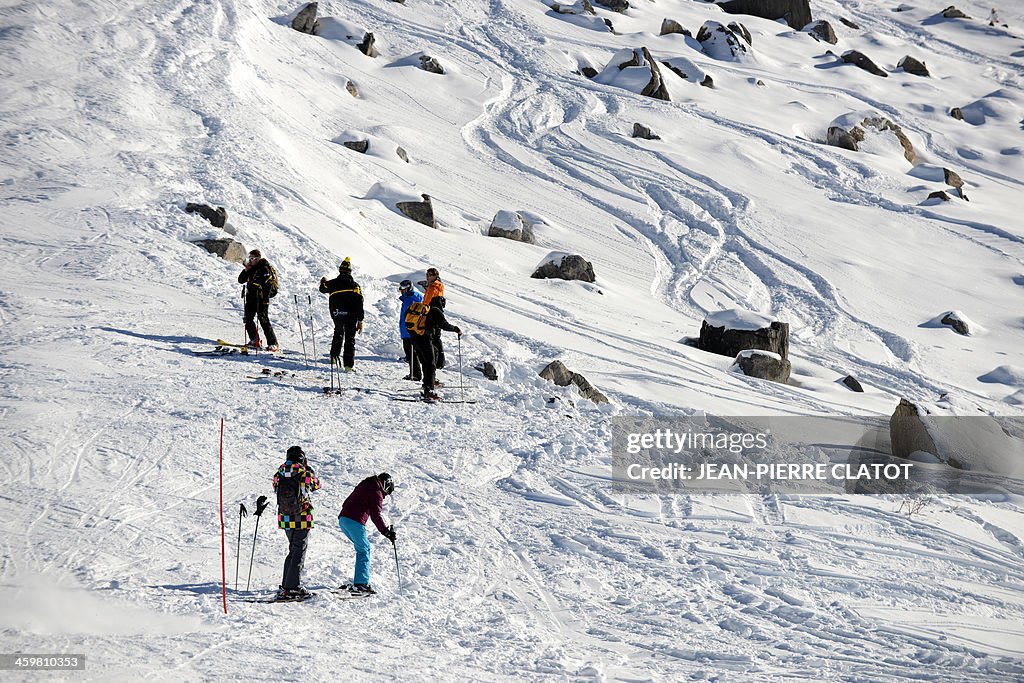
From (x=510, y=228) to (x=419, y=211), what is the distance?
2493mm

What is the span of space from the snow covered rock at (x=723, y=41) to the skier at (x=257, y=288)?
35.6 m

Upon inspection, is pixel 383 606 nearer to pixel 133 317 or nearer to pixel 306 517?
pixel 306 517

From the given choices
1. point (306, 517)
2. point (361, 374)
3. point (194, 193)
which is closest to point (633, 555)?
point (306, 517)

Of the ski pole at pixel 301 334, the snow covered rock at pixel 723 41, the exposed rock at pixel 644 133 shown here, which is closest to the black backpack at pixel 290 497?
the ski pole at pixel 301 334

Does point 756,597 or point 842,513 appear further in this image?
point 842,513

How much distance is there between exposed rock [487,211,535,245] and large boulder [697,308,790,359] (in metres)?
6.87

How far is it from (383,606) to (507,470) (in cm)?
347

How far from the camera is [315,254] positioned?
55.7 feet

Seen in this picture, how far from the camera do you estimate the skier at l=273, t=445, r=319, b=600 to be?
6.74 metres

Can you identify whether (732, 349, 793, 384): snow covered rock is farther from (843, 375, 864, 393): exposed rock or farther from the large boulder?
(843, 375, 864, 393): exposed rock

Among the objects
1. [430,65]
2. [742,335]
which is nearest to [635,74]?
[430,65]

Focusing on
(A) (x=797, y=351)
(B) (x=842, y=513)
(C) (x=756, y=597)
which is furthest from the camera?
(A) (x=797, y=351)

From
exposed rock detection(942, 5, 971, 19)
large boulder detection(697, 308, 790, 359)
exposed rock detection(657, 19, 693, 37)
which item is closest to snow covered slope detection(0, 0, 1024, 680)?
large boulder detection(697, 308, 790, 359)

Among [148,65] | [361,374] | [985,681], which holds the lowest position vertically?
[361,374]
